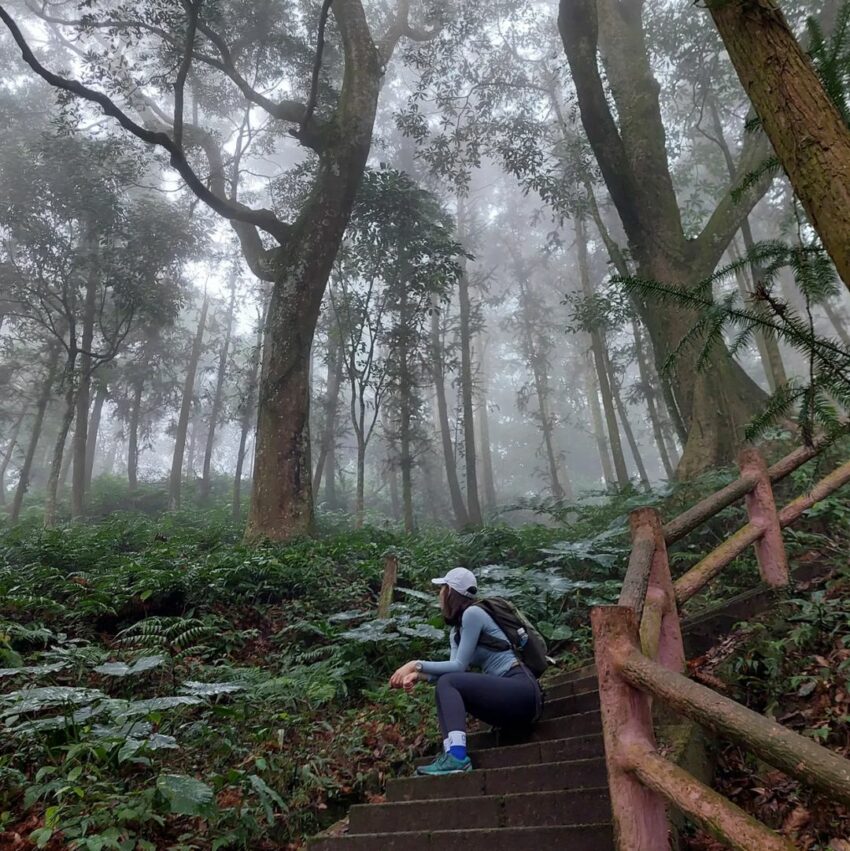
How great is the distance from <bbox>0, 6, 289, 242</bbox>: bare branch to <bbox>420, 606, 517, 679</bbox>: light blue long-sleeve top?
8182 millimetres

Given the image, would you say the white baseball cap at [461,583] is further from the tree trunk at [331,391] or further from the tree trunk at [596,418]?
the tree trunk at [596,418]

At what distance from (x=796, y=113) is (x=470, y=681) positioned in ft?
10.4

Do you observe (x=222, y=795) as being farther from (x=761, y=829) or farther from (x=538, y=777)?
(x=761, y=829)

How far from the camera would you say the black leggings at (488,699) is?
143 inches

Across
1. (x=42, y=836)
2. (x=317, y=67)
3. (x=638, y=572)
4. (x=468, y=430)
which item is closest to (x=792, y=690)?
(x=638, y=572)

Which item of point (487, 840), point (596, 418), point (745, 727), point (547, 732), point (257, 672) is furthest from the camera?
point (596, 418)

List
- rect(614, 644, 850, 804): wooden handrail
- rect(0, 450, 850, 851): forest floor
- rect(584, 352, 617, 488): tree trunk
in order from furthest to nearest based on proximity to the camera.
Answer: rect(584, 352, 617, 488): tree trunk → rect(0, 450, 850, 851): forest floor → rect(614, 644, 850, 804): wooden handrail

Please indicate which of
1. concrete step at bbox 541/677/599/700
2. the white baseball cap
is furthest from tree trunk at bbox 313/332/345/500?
the white baseball cap

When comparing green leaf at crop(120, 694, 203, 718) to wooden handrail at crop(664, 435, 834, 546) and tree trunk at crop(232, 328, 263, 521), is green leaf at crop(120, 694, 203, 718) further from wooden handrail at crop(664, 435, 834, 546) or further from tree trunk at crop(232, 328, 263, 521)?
tree trunk at crop(232, 328, 263, 521)

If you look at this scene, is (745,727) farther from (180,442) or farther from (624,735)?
(180,442)

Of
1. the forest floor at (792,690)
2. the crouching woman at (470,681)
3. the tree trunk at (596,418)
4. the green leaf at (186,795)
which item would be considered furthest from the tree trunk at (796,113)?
the tree trunk at (596,418)

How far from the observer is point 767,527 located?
445cm

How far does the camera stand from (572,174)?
585 inches

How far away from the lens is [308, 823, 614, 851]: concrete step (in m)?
2.60
